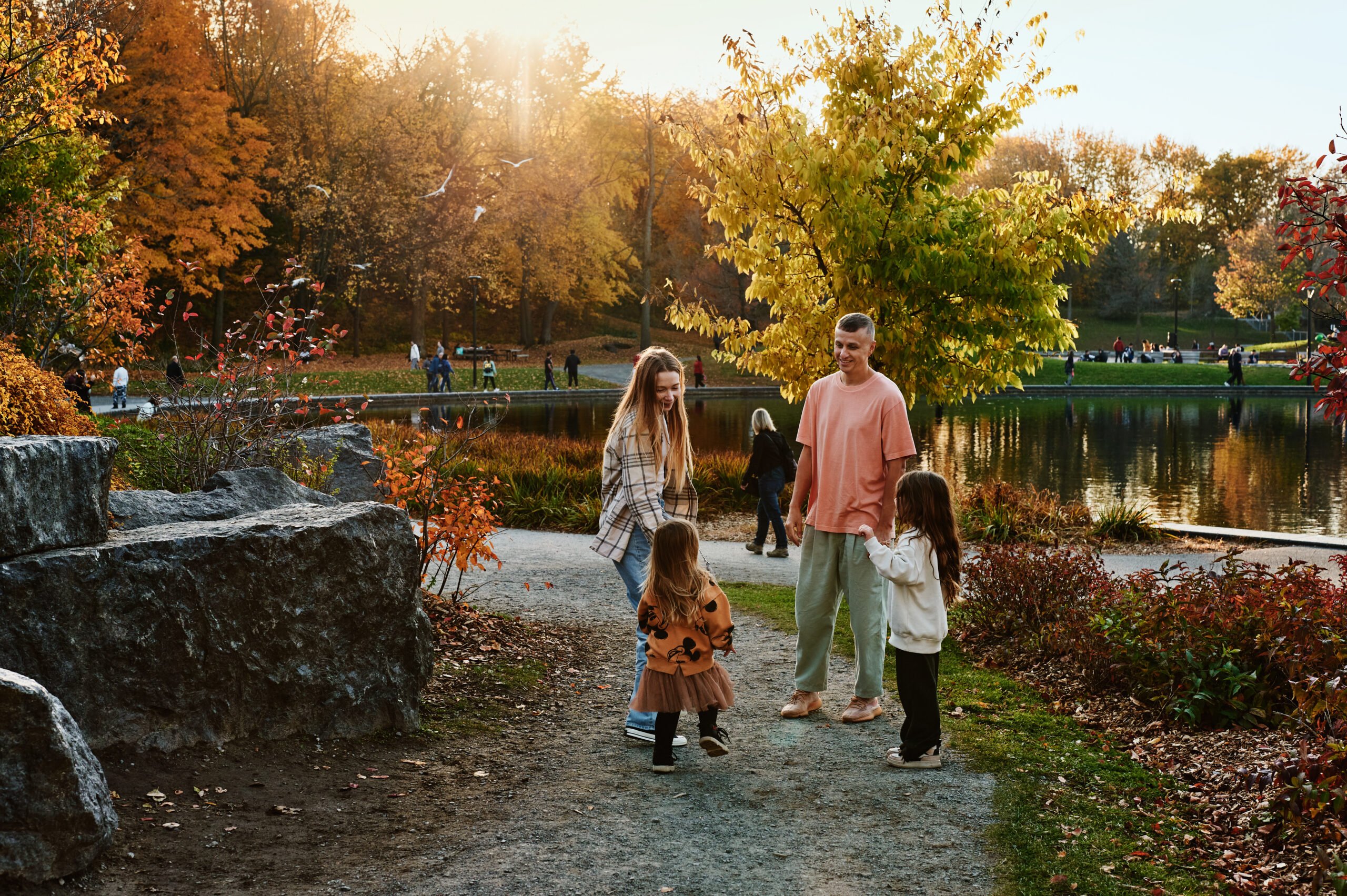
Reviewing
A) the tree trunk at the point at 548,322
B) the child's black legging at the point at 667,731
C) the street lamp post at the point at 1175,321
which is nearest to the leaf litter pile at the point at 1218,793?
the child's black legging at the point at 667,731

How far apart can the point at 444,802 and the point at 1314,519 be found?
47.6 feet

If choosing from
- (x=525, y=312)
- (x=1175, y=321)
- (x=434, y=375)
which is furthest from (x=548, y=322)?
(x=1175, y=321)

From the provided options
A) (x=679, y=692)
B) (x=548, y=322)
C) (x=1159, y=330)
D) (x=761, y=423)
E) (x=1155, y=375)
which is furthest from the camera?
(x=1159, y=330)

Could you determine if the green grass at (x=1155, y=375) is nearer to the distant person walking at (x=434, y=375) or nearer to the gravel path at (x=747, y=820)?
the distant person walking at (x=434, y=375)

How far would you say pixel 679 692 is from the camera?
477cm

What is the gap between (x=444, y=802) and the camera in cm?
443

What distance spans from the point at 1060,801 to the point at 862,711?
4.10ft

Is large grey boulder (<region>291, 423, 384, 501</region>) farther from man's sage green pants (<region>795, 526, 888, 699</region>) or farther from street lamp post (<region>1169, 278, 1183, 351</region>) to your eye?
street lamp post (<region>1169, 278, 1183, 351</region>)

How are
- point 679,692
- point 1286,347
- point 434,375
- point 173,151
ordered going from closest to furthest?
point 679,692 < point 173,151 < point 434,375 < point 1286,347

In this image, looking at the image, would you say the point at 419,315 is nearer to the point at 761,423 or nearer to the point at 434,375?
the point at 434,375

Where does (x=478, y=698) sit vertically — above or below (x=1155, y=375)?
below

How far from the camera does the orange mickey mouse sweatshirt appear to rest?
4781 millimetres

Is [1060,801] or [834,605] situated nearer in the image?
[1060,801]

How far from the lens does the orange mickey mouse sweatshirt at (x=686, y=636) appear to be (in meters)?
4.78
